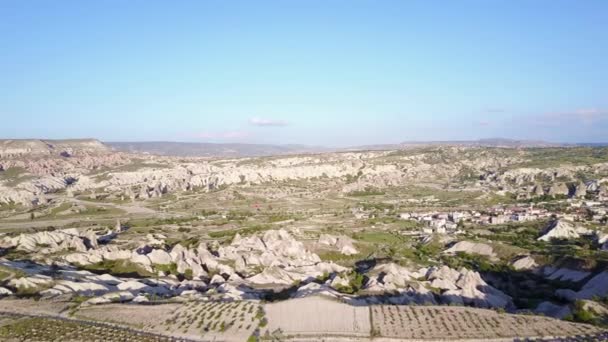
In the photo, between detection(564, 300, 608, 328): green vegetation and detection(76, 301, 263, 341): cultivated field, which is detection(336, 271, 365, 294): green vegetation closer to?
detection(76, 301, 263, 341): cultivated field

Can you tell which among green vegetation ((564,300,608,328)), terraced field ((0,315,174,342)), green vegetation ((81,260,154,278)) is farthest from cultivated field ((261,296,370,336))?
green vegetation ((81,260,154,278))

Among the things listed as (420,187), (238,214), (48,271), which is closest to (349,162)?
(420,187)

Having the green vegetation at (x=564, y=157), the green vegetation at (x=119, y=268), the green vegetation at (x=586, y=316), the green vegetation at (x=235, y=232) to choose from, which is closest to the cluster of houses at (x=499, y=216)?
the green vegetation at (x=235, y=232)

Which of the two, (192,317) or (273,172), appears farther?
(273,172)

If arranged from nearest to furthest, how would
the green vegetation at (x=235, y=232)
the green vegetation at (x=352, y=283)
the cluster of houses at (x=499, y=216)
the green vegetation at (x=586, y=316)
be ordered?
1. the green vegetation at (x=586, y=316)
2. the green vegetation at (x=352, y=283)
3. the green vegetation at (x=235, y=232)
4. the cluster of houses at (x=499, y=216)

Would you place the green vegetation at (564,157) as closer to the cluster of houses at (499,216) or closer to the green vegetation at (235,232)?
the cluster of houses at (499,216)

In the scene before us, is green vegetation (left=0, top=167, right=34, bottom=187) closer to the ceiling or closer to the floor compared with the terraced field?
closer to the ceiling

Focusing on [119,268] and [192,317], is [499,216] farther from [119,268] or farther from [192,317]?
[192,317]

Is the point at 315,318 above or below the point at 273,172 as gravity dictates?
below

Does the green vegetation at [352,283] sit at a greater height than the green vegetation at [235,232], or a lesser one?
greater

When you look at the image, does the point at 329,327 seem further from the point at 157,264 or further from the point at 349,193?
the point at 349,193

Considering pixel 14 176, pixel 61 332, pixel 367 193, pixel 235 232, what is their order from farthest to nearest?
pixel 14 176
pixel 367 193
pixel 235 232
pixel 61 332

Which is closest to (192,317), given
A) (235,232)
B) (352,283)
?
(352,283)

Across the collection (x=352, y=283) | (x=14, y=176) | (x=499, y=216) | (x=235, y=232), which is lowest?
(x=235, y=232)
